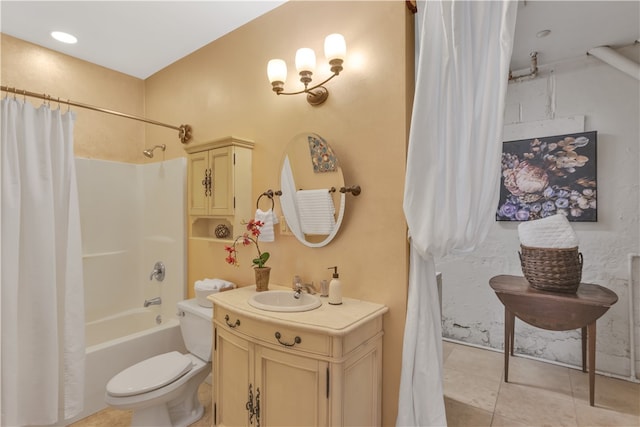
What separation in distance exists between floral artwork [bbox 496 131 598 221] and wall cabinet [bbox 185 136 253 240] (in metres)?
2.23

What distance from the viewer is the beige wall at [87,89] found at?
260cm

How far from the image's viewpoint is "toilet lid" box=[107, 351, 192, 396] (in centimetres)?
175

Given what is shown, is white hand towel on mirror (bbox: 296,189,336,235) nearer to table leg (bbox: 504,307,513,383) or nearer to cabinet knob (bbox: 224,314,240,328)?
cabinet knob (bbox: 224,314,240,328)

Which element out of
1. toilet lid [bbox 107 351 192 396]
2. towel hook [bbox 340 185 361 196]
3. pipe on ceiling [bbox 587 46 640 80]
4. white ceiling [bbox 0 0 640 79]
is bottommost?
toilet lid [bbox 107 351 192 396]

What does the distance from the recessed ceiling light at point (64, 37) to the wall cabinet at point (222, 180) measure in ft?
4.39

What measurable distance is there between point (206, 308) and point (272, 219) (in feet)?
2.62

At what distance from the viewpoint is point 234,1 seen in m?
2.15

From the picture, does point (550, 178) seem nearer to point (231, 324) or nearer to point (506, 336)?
point (506, 336)

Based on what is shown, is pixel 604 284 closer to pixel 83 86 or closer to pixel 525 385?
pixel 525 385

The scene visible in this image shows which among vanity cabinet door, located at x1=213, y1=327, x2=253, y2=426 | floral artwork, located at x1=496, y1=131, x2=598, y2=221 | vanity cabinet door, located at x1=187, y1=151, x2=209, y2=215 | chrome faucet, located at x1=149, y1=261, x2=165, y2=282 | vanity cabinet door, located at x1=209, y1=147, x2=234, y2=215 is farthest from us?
chrome faucet, located at x1=149, y1=261, x2=165, y2=282

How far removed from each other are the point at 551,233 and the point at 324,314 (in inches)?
71.4

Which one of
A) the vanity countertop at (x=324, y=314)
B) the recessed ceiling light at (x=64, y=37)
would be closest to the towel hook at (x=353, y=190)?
the vanity countertop at (x=324, y=314)

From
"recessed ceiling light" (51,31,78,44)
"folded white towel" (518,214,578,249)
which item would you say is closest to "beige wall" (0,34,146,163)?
"recessed ceiling light" (51,31,78,44)

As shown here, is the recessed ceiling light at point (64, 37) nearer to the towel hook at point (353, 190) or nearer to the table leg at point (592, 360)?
the towel hook at point (353, 190)
